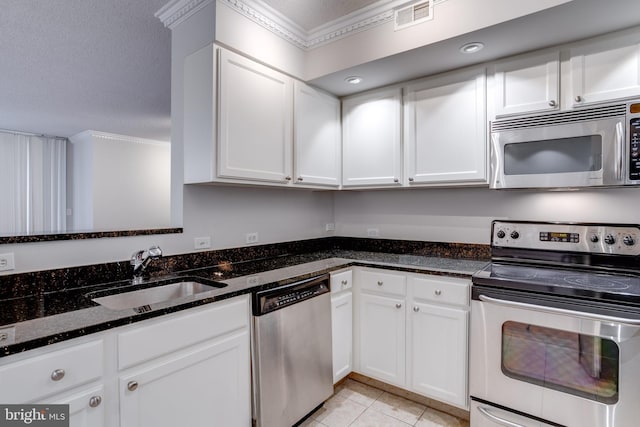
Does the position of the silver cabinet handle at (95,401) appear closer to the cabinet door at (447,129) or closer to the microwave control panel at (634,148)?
the cabinet door at (447,129)

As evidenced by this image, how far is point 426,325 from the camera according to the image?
204 cm

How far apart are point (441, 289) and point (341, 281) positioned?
632 millimetres

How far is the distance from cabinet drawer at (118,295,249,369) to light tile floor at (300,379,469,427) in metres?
0.91

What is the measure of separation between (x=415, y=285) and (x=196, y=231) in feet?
4.71

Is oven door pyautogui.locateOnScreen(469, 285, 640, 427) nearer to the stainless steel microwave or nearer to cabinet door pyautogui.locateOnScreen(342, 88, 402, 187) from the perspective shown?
the stainless steel microwave

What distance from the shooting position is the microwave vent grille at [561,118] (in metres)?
1.74

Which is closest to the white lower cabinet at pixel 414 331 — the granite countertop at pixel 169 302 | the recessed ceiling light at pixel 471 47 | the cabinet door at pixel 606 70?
the granite countertop at pixel 169 302

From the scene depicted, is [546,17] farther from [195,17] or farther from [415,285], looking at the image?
[195,17]

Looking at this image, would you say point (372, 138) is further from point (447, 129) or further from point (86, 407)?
point (86, 407)

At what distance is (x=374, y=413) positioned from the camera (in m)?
2.08

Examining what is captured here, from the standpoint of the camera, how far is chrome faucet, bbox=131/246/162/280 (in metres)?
1.78

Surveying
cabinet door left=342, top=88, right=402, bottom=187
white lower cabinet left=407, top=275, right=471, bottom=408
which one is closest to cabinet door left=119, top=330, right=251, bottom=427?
white lower cabinet left=407, top=275, right=471, bottom=408

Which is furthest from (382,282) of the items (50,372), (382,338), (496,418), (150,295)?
(50,372)

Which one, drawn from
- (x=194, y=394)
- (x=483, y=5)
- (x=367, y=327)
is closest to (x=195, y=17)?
(x=483, y=5)
